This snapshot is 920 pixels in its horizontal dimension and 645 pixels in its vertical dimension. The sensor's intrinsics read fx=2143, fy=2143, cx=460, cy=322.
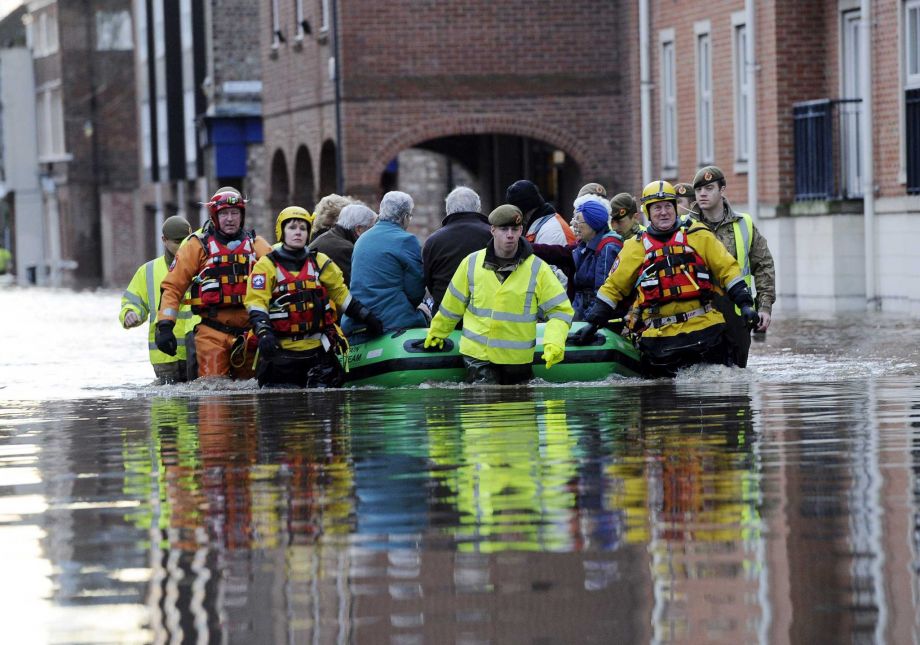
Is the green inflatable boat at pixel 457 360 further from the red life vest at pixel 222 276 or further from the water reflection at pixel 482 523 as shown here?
the water reflection at pixel 482 523

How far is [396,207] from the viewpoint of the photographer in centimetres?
1502

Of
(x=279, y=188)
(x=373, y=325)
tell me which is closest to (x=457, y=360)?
(x=373, y=325)

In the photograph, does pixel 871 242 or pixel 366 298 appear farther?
pixel 871 242

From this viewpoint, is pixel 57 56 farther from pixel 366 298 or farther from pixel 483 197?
pixel 366 298

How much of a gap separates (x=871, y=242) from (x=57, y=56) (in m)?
53.1

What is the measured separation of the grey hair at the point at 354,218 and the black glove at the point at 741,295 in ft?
9.58

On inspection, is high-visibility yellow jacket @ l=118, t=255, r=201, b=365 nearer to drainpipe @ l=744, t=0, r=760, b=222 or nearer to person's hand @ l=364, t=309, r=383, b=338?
person's hand @ l=364, t=309, r=383, b=338

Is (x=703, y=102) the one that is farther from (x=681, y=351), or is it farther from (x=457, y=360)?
(x=681, y=351)

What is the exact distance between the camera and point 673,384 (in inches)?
571

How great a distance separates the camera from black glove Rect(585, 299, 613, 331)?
47.3 ft

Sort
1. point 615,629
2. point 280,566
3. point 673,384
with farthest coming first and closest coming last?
point 673,384
point 280,566
point 615,629

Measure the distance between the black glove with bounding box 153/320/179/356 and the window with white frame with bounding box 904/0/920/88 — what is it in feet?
37.7

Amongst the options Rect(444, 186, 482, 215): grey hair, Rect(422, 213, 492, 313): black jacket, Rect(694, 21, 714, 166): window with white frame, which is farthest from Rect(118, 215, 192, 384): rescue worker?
Rect(694, 21, 714, 166): window with white frame

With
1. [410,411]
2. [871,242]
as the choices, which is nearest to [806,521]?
[410,411]
